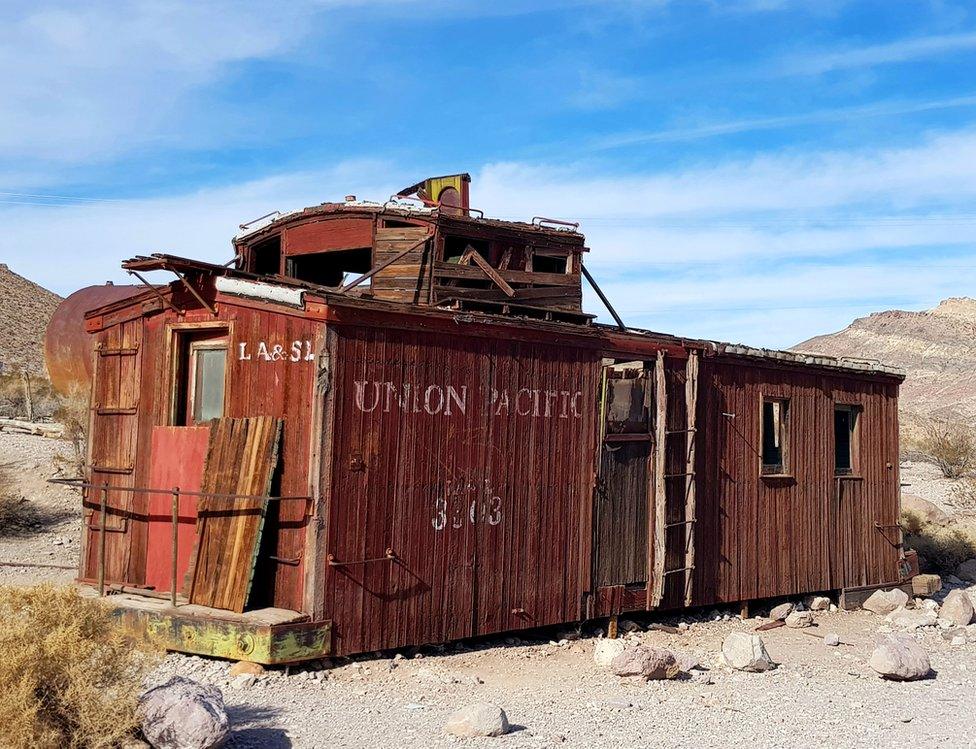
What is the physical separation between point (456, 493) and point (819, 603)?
7.14m

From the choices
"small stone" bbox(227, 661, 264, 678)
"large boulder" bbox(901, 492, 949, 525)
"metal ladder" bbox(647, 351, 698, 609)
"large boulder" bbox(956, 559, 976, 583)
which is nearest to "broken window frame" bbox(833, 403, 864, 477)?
"metal ladder" bbox(647, 351, 698, 609)

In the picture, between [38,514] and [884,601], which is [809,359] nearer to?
[884,601]

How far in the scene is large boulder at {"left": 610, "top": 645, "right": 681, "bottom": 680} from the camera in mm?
10117

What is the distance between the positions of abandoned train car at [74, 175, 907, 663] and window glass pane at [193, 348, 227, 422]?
3cm

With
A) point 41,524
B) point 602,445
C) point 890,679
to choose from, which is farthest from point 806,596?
point 41,524

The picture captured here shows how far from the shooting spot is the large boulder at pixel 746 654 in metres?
11.1

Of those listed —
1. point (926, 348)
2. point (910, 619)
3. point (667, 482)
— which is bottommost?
point (910, 619)

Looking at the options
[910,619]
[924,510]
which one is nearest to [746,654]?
[910,619]

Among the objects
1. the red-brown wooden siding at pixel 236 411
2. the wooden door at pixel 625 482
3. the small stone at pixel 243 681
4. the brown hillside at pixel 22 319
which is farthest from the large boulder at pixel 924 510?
the brown hillside at pixel 22 319

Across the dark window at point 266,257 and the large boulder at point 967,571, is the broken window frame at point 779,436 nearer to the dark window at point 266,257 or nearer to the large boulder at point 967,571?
the large boulder at point 967,571

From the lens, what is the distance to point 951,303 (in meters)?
96.2

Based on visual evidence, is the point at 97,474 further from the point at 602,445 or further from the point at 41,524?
the point at 41,524

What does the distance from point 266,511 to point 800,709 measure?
5364 mm

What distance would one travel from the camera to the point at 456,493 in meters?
10.7
